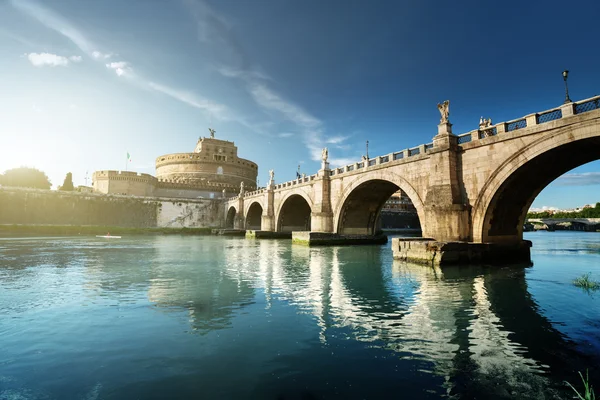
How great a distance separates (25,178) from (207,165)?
35128 millimetres

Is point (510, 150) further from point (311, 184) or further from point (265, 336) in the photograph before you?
point (311, 184)

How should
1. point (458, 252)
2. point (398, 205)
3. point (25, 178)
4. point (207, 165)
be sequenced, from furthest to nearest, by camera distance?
point (398, 205) < point (207, 165) < point (25, 178) < point (458, 252)

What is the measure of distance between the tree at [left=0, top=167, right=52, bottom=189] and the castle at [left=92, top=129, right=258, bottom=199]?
39.9ft

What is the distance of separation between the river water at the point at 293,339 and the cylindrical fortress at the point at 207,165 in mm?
62917

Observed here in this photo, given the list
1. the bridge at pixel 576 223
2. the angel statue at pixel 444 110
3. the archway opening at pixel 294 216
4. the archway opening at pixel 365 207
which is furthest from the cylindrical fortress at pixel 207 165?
the bridge at pixel 576 223

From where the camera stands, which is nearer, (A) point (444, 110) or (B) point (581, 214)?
(A) point (444, 110)

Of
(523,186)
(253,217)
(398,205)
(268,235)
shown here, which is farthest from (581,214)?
(523,186)

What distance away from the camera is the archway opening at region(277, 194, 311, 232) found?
39.9 m

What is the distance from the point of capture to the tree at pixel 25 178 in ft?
193

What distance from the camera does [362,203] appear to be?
1122 inches

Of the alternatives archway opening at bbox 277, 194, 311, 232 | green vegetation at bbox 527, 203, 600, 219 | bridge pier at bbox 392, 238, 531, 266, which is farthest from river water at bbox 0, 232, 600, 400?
green vegetation at bbox 527, 203, 600, 219

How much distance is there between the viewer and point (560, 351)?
517 cm

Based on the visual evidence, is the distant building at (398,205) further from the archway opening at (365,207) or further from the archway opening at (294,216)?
the archway opening at (365,207)

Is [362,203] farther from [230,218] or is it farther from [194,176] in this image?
[194,176]
